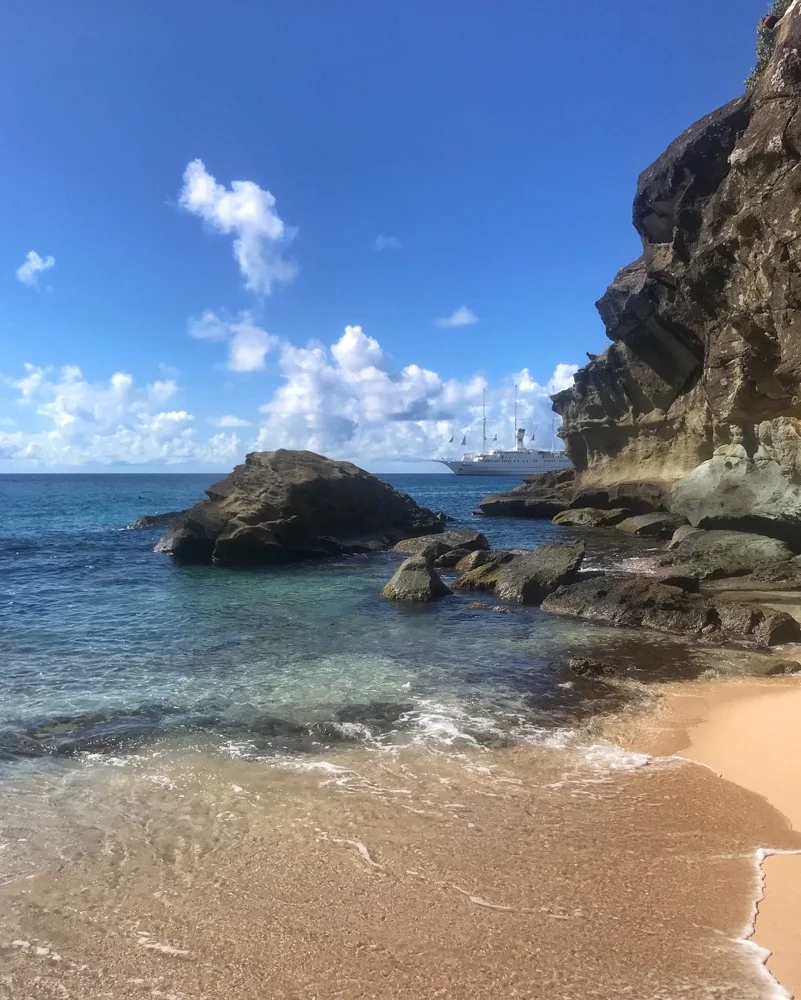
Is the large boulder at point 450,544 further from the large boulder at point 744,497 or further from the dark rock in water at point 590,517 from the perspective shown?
the dark rock in water at point 590,517

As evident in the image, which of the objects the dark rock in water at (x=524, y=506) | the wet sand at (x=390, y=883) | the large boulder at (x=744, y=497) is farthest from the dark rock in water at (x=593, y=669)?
the dark rock in water at (x=524, y=506)

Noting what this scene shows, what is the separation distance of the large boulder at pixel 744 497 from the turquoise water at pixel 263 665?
12356 mm

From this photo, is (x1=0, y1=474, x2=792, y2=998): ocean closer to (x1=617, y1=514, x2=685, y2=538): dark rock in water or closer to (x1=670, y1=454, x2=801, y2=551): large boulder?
(x1=670, y1=454, x2=801, y2=551): large boulder

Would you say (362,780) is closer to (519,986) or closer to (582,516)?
(519,986)

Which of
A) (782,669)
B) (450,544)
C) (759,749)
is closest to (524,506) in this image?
(450,544)

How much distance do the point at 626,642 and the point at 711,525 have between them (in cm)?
1557

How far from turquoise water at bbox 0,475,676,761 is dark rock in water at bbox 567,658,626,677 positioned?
660 mm

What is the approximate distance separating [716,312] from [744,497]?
7495mm

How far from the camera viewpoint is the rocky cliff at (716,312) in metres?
19.1

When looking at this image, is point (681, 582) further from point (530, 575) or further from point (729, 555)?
point (729, 555)

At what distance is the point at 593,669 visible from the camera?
12.6m

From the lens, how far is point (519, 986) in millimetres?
4469

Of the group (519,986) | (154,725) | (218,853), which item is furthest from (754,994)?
(154,725)

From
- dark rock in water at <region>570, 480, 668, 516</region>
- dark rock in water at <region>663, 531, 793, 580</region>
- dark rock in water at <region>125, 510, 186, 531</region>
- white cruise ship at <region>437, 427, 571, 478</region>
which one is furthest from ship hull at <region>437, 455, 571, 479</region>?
dark rock in water at <region>663, 531, 793, 580</region>
